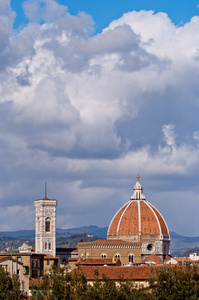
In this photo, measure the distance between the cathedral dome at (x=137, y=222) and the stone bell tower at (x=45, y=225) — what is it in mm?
11594

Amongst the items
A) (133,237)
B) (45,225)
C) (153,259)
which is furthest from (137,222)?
(45,225)

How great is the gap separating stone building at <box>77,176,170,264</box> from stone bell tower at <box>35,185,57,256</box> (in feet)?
16.4

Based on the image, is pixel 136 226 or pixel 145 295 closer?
pixel 145 295

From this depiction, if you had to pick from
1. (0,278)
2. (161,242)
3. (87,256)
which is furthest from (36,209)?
(0,278)

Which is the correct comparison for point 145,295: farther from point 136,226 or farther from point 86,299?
point 136,226

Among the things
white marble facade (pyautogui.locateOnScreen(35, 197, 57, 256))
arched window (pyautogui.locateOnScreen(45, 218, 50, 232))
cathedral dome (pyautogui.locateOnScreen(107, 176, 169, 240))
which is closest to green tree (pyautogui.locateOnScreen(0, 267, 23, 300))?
white marble facade (pyautogui.locateOnScreen(35, 197, 57, 256))

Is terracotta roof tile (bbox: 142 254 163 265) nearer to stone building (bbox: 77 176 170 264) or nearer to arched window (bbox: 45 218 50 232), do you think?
stone building (bbox: 77 176 170 264)

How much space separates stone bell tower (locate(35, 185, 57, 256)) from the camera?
142 m

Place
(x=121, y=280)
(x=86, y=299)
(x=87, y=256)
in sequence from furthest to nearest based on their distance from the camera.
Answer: (x=87, y=256)
(x=121, y=280)
(x=86, y=299)

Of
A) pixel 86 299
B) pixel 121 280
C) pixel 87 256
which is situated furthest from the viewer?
pixel 87 256

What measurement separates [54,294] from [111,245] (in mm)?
85006

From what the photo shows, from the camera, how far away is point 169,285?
182ft

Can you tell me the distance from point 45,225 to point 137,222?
1585 cm

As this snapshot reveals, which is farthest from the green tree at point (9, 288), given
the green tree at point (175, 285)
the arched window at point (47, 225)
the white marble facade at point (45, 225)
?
the arched window at point (47, 225)
